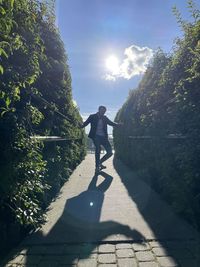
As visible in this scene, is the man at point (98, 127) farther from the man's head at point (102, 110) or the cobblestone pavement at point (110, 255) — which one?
the cobblestone pavement at point (110, 255)

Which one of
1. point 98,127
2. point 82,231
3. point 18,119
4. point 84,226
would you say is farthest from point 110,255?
point 98,127

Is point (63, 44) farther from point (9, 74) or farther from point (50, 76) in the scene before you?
point (9, 74)

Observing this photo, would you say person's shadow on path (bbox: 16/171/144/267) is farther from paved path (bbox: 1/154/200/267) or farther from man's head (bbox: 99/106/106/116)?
man's head (bbox: 99/106/106/116)

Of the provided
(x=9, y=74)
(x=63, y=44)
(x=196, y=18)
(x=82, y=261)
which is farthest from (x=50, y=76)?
(x=82, y=261)

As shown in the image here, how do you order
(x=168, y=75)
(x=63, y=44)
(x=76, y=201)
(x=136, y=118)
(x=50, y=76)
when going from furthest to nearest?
(x=136, y=118), (x=63, y=44), (x=50, y=76), (x=76, y=201), (x=168, y=75)

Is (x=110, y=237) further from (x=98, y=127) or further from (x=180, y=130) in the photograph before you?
(x=98, y=127)

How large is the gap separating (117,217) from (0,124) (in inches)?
99.6

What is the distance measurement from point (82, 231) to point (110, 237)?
0.44 metres

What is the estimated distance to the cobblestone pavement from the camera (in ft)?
10.4

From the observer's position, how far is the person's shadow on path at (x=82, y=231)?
3740mm

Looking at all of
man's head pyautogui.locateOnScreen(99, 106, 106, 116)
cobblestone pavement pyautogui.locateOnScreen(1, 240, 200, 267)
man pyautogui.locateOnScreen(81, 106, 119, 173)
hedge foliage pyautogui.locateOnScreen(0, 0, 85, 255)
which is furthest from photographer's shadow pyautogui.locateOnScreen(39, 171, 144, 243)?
man's head pyautogui.locateOnScreen(99, 106, 106, 116)

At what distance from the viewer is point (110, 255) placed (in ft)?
11.1

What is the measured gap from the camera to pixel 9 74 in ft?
9.75

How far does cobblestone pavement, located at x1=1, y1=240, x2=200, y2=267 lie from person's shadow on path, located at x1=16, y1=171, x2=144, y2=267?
0.11 ft
